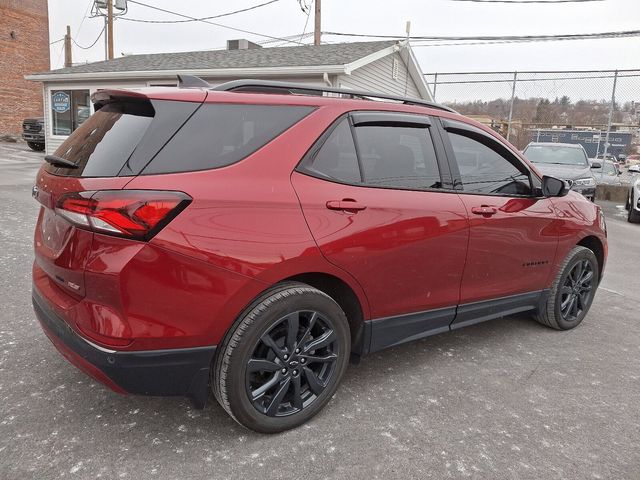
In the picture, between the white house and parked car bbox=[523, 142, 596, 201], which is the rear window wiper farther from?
the white house

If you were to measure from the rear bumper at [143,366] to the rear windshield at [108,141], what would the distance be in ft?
2.32

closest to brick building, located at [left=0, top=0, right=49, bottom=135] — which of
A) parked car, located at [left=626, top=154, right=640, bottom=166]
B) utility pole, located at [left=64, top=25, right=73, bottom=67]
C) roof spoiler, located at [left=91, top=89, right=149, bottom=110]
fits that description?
utility pole, located at [left=64, top=25, right=73, bottom=67]

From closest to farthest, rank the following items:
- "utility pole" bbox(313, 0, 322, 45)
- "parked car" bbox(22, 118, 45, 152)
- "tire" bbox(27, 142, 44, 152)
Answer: "utility pole" bbox(313, 0, 322, 45), "parked car" bbox(22, 118, 45, 152), "tire" bbox(27, 142, 44, 152)

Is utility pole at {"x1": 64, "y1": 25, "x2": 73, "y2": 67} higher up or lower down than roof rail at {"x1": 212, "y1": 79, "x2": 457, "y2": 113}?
higher up

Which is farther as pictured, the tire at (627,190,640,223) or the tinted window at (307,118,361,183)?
the tire at (627,190,640,223)

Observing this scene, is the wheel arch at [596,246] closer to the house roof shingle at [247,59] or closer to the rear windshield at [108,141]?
the rear windshield at [108,141]

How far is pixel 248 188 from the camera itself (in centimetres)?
230

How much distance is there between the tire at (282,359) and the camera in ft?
7.63

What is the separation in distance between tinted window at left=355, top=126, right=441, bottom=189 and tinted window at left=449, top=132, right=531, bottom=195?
0.26 m

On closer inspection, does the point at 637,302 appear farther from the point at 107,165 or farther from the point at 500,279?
the point at 107,165

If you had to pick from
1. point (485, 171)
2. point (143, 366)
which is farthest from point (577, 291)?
point (143, 366)

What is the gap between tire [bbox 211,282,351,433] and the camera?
2324 mm

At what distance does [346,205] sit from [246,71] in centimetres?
1232

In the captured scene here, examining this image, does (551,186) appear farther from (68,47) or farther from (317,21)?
(68,47)
